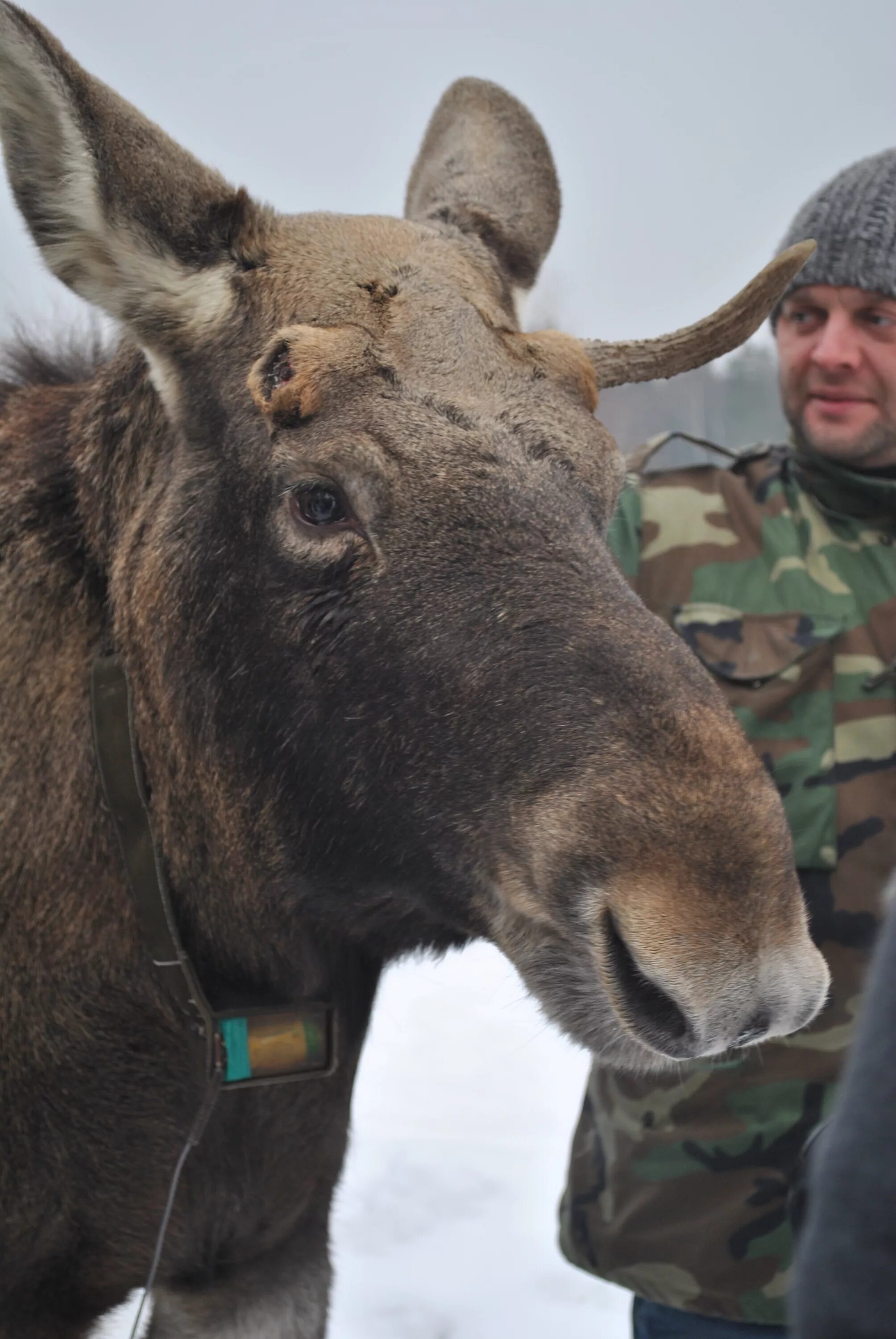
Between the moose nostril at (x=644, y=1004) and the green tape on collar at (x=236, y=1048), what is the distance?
85 centimetres

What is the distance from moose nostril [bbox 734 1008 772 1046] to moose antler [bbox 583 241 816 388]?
1.41 m

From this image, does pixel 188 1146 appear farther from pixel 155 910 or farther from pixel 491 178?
pixel 491 178

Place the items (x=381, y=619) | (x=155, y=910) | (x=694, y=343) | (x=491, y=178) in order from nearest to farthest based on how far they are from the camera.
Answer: (x=381, y=619) → (x=155, y=910) → (x=694, y=343) → (x=491, y=178)

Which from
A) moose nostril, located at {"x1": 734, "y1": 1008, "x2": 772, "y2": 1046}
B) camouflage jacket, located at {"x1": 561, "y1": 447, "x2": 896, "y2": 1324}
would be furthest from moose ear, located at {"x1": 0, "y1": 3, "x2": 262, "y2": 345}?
moose nostril, located at {"x1": 734, "y1": 1008, "x2": 772, "y2": 1046}

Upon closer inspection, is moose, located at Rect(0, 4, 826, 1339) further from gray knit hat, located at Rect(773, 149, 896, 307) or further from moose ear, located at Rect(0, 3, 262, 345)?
gray knit hat, located at Rect(773, 149, 896, 307)

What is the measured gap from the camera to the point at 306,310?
7.22 feet

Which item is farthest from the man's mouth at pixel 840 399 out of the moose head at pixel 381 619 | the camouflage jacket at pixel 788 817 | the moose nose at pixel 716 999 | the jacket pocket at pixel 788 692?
the moose nose at pixel 716 999

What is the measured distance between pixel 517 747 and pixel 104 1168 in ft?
3.92

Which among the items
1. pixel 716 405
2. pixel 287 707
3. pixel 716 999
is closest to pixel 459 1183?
pixel 287 707

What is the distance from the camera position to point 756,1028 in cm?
165

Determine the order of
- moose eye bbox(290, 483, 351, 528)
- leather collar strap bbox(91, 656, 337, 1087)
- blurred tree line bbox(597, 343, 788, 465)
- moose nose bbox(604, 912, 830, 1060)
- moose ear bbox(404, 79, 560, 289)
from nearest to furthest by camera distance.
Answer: moose nose bbox(604, 912, 830, 1060), moose eye bbox(290, 483, 351, 528), leather collar strap bbox(91, 656, 337, 1087), moose ear bbox(404, 79, 560, 289), blurred tree line bbox(597, 343, 788, 465)

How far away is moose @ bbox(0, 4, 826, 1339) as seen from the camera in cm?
180

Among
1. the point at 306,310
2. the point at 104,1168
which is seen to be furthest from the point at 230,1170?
the point at 306,310

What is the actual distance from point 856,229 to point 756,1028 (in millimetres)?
2320
